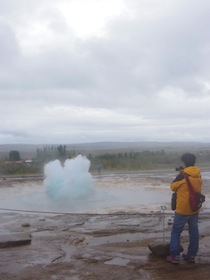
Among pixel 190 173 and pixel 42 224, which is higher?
pixel 190 173

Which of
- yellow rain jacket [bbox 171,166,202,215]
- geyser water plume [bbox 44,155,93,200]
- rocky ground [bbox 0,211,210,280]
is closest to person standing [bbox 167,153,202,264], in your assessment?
yellow rain jacket [bbox 171,166,202,215]

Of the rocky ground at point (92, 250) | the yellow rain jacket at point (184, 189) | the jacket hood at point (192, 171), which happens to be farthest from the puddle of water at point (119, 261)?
the jacket hood at point (192, 171)

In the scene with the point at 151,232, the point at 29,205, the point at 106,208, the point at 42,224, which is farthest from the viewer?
the point at 29,205

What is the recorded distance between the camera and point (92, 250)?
7.18 m

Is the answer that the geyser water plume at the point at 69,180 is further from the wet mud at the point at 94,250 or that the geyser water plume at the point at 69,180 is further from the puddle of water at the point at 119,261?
the puddle of water at the point at 119,261

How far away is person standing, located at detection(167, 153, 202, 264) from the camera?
618cm

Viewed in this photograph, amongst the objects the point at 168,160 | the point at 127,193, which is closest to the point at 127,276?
the point at 127,193

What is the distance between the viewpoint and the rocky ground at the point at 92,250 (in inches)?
229

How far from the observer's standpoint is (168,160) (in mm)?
43406

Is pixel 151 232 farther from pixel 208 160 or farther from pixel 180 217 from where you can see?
pixel 208 160

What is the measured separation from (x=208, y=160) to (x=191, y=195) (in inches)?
1667

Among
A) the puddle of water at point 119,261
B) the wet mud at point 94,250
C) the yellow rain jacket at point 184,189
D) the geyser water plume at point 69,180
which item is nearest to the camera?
the wet mud at point 94,250

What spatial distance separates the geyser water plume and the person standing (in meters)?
10.8

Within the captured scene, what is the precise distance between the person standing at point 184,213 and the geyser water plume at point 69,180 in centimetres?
1080
